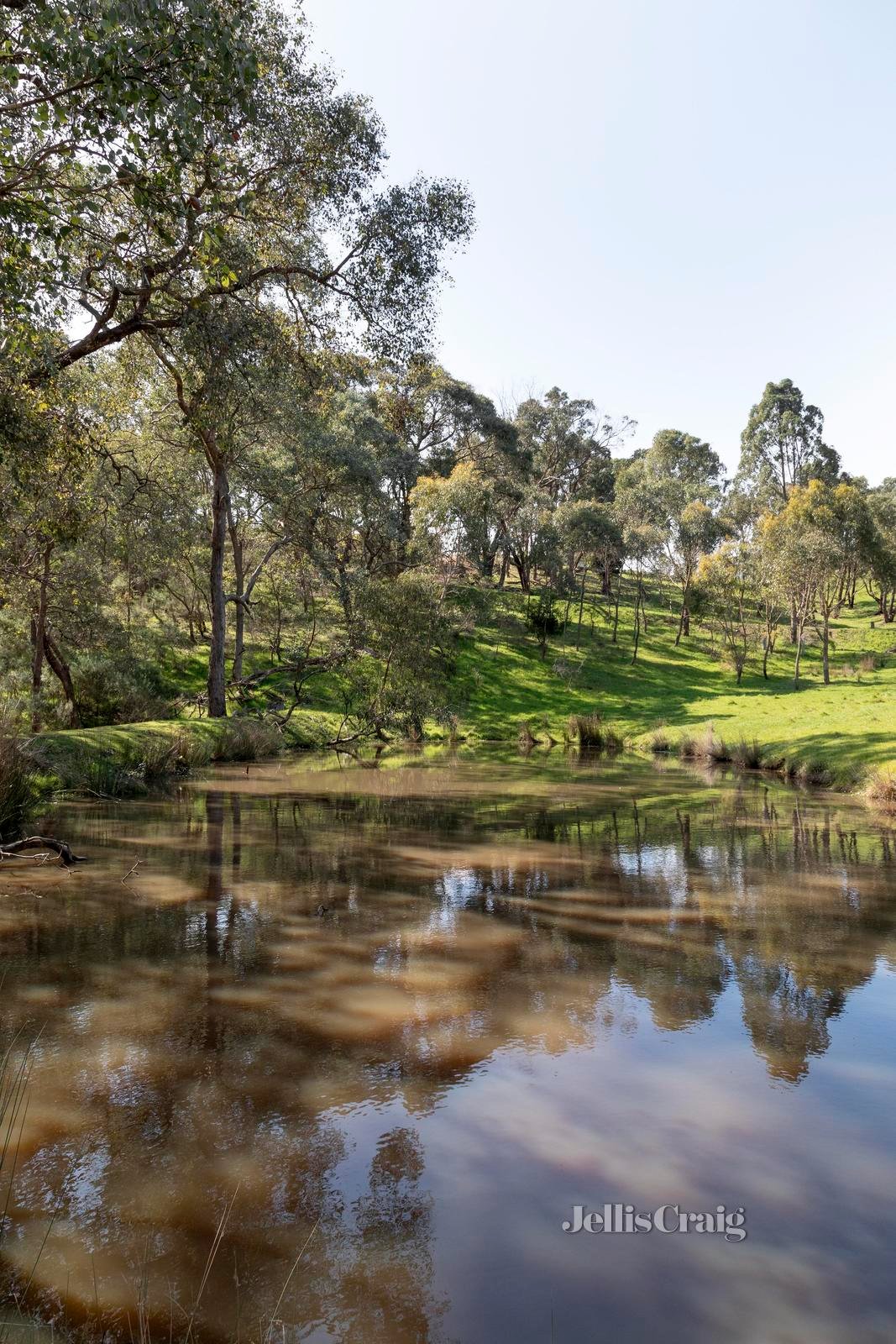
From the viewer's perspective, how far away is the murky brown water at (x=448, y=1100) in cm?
351

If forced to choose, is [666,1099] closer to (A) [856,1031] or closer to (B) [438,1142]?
(B) [438,1142]

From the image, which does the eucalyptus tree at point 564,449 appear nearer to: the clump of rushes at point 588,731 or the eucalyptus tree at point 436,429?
the eucalyptus tree at point 436,429

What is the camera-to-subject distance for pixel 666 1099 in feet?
17.3

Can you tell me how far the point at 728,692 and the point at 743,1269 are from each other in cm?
4451

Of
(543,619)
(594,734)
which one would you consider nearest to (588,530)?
(543,619)

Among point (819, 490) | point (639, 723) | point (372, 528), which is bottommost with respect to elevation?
point (639, 723)

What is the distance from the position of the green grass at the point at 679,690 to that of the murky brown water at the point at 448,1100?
1592 cm

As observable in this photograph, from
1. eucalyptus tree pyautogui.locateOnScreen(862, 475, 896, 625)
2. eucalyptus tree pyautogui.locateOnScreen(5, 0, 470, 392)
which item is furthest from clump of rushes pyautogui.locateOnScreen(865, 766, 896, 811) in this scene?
eucalyptus tree pyautogui.locateOnScreen(862, 475, 896, 625)

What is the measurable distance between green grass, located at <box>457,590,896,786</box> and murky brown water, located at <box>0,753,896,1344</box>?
15.9m

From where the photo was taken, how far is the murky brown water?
3506 mm

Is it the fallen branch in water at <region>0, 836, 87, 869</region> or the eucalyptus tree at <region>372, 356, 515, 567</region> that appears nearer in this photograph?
the fallen branch in water at <region>0, 836, 87, 869</region>

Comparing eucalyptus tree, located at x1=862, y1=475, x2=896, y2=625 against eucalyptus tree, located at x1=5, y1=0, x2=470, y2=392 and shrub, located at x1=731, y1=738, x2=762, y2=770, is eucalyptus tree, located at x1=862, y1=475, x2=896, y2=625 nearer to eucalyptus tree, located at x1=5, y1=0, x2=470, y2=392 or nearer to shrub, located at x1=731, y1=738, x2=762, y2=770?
shrub, located at x1=731, y1=738, x2=762, y2=770

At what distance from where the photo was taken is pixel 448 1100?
5.16 m

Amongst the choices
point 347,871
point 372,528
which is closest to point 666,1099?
point 347,871
